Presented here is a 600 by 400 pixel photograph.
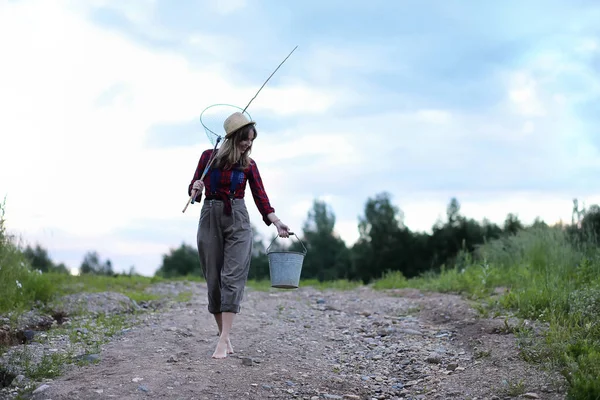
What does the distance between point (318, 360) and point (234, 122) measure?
2.52 meters

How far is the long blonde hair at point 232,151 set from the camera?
6.12 meters

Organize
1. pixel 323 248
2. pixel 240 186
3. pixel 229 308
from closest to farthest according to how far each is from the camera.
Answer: pixel 229 308
pixel 240 186
pixel 323 248

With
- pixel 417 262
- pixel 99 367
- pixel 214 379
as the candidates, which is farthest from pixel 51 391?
pixel 417 262

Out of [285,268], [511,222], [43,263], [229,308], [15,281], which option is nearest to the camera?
[229,308]

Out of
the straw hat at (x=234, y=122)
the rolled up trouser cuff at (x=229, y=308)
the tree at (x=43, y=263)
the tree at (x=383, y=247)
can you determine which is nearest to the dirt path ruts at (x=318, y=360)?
the rolled up trouser cuff at (x=229, y=308)

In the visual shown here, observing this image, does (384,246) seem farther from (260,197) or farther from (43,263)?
(260,197)

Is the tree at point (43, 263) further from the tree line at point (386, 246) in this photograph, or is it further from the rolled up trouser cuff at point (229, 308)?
the rolled up trouser cuff at point (229, 308)

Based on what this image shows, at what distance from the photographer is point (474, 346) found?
7125 mm

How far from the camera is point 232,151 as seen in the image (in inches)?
242

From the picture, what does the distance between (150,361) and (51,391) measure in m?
1.03

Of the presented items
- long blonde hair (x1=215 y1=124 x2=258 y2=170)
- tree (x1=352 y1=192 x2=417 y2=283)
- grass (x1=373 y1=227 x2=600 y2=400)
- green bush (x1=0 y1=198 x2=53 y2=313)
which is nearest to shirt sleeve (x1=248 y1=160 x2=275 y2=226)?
long blonde hair (x1=215 y1=124 x2=258 y2=170)

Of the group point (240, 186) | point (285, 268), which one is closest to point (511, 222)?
point (285, 268)

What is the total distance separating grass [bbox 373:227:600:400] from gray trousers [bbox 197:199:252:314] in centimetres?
270

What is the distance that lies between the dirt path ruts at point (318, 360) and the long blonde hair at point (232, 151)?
1793mm
